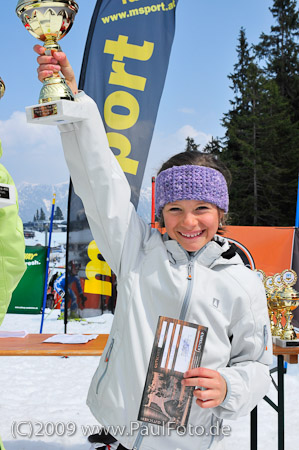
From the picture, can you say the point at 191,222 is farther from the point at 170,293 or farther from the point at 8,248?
the point at 8,248

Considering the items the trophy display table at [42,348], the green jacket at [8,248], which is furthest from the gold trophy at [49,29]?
the trophy display table at [42,348]

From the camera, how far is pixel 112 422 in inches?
49.8

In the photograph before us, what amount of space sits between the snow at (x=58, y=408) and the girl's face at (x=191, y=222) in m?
1.81

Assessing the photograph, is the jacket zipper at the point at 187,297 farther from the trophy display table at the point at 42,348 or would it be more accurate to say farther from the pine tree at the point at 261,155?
the pine tree at the point at 261,155

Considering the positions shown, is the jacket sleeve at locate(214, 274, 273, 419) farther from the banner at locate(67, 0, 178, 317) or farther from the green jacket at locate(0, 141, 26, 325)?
the banner at locate(67, 0, 178, 317)

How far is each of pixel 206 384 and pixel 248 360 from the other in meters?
0.20

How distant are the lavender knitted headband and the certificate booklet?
0.39 m

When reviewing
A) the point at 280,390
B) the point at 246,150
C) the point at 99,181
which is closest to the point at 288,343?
the point at 280,390

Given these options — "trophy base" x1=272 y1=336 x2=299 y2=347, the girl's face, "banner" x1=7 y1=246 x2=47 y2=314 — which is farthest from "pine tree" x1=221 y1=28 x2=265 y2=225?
the girl's face

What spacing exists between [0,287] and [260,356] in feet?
2.55

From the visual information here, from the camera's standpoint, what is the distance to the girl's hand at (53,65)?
1327 mm

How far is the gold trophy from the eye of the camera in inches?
49.4

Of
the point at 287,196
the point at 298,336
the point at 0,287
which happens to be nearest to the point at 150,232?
the point at 0,287

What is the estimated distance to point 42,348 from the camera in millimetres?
2576
